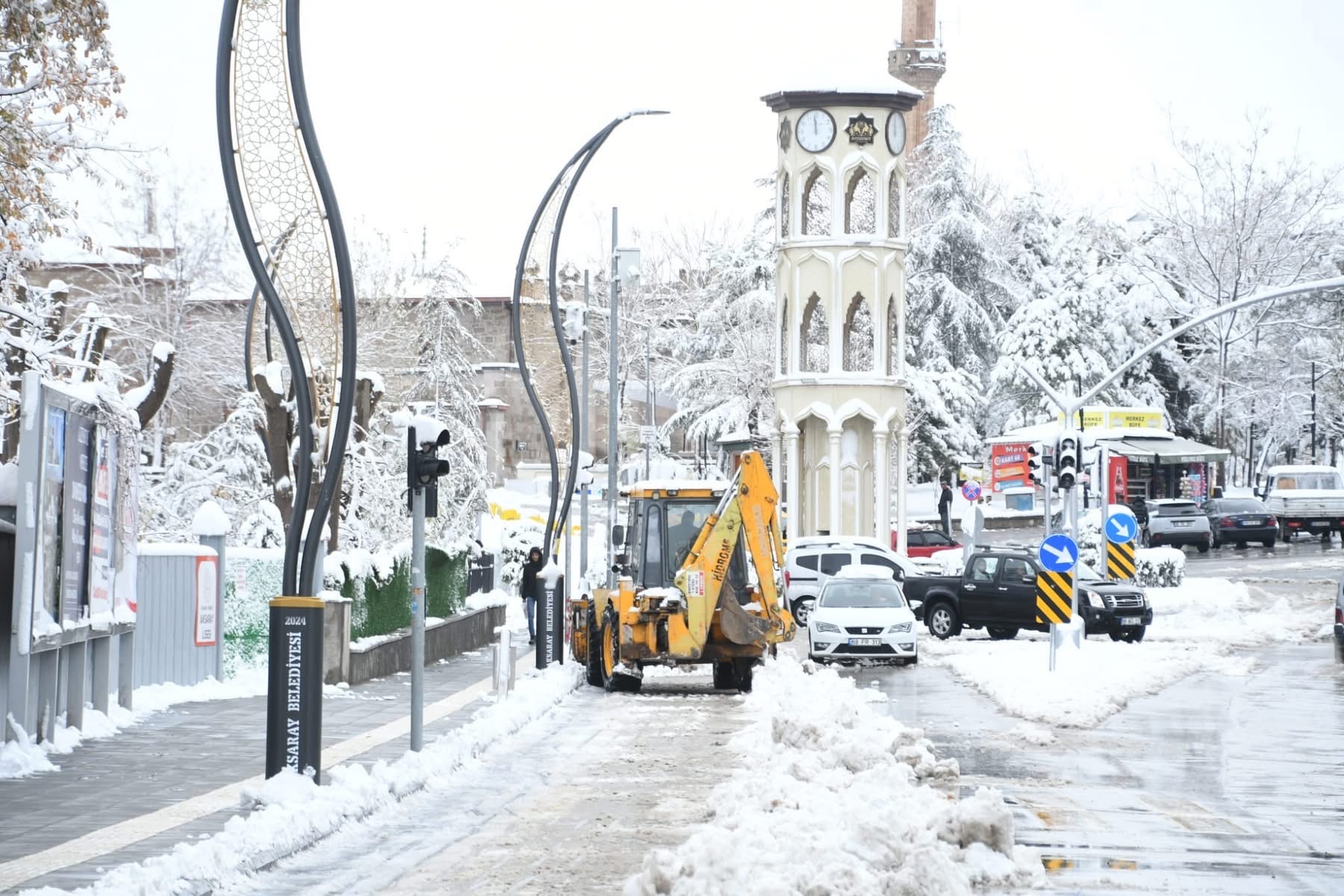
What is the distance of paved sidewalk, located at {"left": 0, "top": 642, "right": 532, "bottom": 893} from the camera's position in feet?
38.7

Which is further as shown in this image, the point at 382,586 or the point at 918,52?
the point at 918,52

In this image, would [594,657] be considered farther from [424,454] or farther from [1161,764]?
[1161,764]

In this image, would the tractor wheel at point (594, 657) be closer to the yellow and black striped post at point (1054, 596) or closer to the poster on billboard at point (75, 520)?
the yellow and black striped post at point (1054, 596)

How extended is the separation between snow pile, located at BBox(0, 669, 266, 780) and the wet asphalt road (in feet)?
24.5

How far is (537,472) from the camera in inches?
3548

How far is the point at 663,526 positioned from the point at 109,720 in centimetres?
1116

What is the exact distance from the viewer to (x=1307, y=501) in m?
65.0

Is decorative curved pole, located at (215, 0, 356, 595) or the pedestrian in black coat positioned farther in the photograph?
the pedestrian in black coat

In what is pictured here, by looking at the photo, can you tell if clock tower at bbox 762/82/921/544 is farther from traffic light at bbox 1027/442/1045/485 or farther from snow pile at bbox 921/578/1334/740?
traffic light at bbox 1027/442/1045/485

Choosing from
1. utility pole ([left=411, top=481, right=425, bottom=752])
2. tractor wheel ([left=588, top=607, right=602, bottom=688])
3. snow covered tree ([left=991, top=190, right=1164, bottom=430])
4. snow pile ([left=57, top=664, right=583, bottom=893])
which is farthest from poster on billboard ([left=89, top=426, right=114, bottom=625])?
snow covered tree ([left=991, top=190, right=1164, bottom=430])

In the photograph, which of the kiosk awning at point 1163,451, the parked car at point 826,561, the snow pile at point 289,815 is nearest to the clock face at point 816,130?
the kiosk awning at point 1163,451

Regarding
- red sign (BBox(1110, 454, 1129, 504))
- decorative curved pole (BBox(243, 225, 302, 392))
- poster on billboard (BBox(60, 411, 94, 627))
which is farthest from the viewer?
red sign (BBox(1110, 454, 1129, 504))

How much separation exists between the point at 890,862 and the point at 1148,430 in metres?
62.4

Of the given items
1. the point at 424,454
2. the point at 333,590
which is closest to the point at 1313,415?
the point at 333,590
